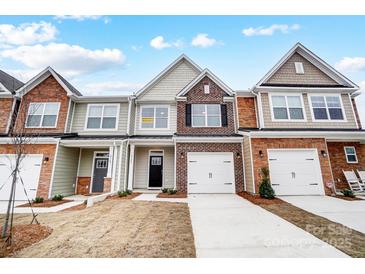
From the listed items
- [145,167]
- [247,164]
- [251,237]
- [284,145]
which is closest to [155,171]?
[145,167]

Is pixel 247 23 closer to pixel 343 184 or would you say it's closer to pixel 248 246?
pixel 248 246

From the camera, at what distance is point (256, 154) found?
9.21m

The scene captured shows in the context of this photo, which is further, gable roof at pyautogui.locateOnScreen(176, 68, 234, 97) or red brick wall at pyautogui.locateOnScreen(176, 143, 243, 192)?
gable roof at pyautogui.locateOnScreen(176, 68, 234, 97)

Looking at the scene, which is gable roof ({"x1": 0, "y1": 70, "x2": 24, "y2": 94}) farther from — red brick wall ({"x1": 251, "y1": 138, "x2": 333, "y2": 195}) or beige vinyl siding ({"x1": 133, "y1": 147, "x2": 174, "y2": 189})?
red brick wall ({"x1": 251, "y1": 138, "x2": 333, "y2": 195})

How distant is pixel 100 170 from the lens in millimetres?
11594

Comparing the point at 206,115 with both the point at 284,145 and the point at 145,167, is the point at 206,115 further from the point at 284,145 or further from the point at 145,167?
the point at 145,167

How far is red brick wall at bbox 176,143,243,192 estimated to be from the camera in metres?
9.95

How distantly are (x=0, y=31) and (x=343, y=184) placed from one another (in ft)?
62.5

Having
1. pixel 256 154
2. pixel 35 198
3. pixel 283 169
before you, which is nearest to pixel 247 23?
pixel 256 154

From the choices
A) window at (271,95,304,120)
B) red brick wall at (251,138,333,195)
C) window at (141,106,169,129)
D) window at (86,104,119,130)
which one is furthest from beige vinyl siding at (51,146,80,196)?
window at (271,95,304,120)

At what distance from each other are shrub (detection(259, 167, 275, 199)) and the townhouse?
41cm

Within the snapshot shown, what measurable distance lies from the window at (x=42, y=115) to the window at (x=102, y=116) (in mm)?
2013

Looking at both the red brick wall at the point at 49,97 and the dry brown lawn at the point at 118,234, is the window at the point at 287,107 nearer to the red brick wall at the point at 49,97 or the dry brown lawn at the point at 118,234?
the dry brown lawn at the point at 118,234

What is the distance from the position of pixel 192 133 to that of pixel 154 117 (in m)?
3.12
